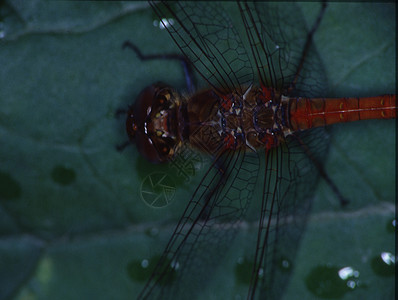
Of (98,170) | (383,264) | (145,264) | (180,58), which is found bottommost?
(383,264)

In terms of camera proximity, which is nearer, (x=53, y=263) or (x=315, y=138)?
(x=53, y=263)

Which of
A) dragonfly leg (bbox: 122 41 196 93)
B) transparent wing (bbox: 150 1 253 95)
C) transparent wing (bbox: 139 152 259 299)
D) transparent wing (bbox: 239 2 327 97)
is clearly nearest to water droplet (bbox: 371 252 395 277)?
transparent wing (bbox: 139 152 259 299)

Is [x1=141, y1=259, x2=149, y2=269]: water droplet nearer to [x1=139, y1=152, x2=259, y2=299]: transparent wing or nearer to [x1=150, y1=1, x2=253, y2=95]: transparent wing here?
[x1=139, y1=152, x2=259, y2=299]: transparent wing

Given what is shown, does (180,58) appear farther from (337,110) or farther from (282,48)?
(337,110)

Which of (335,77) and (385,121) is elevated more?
(335,77)

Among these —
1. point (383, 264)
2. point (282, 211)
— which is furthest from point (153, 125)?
point (383, 264)

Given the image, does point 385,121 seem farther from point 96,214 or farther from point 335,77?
point 96,214

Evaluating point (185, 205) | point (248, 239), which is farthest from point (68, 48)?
point (248, 239)
